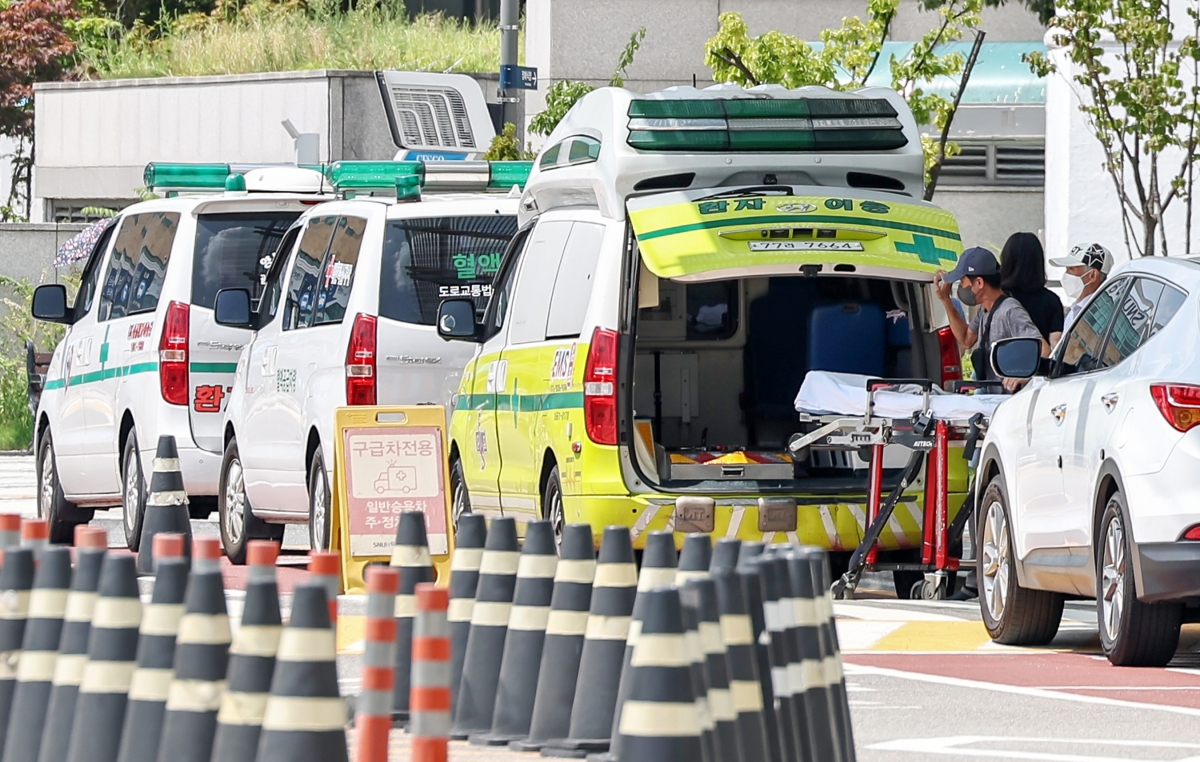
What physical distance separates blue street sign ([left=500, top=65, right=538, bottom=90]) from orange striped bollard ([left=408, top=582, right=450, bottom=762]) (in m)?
19.9

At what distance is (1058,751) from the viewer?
806 centimetres

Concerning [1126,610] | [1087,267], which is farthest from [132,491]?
[1126,610]

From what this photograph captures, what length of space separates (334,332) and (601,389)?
2.77 metres

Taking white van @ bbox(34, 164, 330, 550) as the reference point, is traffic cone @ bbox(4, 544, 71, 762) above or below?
below

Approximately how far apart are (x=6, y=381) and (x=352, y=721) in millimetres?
21267

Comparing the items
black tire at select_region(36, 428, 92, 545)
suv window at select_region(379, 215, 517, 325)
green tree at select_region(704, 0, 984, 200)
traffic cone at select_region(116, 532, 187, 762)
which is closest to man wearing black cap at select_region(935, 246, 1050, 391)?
Answer: suv window at select_region(379, 215, 517, 325)

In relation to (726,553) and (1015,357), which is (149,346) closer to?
(1015,357)

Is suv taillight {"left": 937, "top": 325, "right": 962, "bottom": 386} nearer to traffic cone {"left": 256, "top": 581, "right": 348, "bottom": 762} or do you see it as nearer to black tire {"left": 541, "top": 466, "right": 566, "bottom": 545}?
black tire {"left": 541, "top": 466, "right": 566, "bottom": 545}

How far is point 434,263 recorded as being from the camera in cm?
1410

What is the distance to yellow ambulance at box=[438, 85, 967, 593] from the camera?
1189 cm

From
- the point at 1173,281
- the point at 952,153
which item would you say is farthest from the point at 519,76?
the point at 1173,281

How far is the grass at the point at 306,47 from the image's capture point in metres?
36.0

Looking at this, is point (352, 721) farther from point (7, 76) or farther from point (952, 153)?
point (7, 76)

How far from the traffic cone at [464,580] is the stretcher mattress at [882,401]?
4547 millimetres
